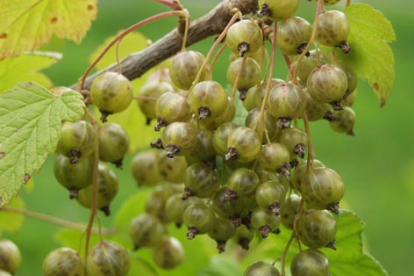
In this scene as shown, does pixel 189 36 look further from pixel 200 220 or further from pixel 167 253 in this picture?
pixel 167 253

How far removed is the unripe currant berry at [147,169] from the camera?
6.81 ft

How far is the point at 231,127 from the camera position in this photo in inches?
55.2

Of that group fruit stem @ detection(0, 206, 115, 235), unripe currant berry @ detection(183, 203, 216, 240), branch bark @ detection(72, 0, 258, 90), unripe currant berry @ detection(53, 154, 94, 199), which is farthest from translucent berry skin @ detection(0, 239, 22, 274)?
unripe currant berry @ detection(183, 203, 216, 240)

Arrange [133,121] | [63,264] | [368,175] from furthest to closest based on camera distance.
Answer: [368,175] → [133,121] → [63,264]

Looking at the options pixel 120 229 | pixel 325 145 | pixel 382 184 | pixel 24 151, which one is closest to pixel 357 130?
pixel 325 145

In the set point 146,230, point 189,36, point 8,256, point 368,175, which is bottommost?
point 368,175

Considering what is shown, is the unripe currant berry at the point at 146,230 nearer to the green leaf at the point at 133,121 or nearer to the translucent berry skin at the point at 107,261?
the green leaf at the point at 133,121

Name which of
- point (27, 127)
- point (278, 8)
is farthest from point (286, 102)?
point (27, 127)

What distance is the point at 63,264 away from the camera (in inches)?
61.3

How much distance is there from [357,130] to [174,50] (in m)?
5.10

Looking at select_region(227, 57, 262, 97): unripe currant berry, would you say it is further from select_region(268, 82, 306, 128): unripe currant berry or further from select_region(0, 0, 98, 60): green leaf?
select_region(0, 0, 98, 60): green leaf

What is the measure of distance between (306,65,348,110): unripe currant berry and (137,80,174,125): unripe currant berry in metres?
0.57

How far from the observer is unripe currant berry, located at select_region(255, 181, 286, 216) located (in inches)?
52.4

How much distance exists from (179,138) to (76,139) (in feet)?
0.78
